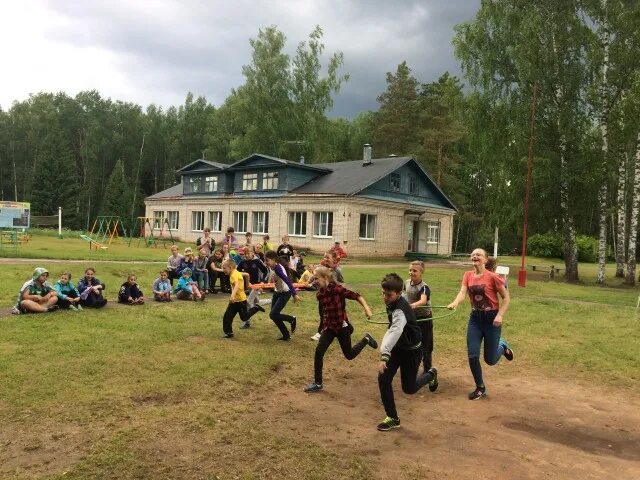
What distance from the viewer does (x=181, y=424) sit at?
5637mm

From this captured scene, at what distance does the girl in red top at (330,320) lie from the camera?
23.5 feet

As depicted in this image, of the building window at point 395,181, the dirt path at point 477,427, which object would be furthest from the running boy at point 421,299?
the building window at point 395,181

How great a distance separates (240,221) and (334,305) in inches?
1325

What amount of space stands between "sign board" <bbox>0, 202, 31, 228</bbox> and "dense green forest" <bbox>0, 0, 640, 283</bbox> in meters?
22.8

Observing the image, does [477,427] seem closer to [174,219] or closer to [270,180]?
[270,180]

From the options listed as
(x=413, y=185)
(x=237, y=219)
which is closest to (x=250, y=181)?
(x=237, y=219)

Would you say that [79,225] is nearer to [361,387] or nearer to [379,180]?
[379,180]

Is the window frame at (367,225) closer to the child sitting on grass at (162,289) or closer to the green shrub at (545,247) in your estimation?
the child sitting on grass at (162,289)

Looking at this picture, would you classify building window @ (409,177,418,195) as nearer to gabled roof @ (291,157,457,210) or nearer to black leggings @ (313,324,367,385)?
gabled roof @ (291,157,457,210)

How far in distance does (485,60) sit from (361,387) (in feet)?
77.6

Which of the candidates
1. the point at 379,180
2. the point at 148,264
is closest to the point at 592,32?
the point at 379,180

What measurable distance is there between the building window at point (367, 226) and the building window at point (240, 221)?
10.1m

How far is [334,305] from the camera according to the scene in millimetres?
7238

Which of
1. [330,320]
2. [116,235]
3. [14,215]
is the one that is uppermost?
[14,215]
